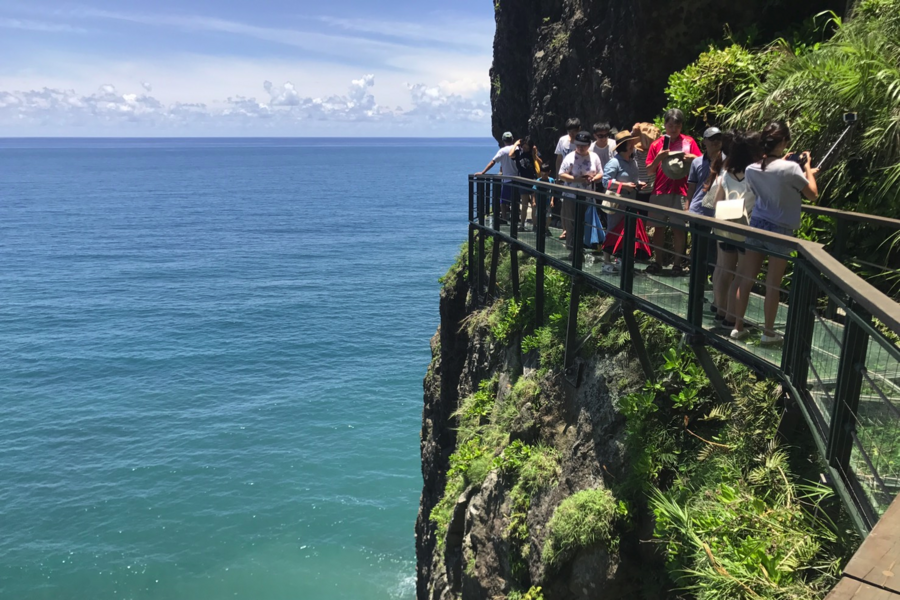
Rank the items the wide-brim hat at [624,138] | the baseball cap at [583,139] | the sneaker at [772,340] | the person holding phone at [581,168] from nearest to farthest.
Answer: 1. the sneaker at [772,340]
2. the wide-brim hat at [624,138]
3. the baseball cap at [583,139]
4. the person holding phone at [581,168]

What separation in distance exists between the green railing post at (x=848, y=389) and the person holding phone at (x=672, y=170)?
14.1 feet

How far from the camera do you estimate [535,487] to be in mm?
8352

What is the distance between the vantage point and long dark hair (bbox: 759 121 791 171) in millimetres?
6074

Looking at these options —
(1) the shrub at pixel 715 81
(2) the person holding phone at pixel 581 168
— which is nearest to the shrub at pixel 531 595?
(2) the person holding phone at pixel 581 168

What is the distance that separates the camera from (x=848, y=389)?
4117mm

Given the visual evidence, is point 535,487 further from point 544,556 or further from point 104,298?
point 104,298

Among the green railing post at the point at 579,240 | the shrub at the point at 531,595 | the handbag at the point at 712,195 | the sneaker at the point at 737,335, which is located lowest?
the shrub at the point at 531,595

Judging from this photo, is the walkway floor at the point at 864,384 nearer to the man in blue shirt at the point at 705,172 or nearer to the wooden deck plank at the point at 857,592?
the man in blue shirt at the point at 705,172

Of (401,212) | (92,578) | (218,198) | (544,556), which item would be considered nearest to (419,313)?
(92,578)

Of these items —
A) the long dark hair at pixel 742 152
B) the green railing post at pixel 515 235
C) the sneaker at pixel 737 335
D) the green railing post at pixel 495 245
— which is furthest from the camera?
the green railing post at pixel 495 245

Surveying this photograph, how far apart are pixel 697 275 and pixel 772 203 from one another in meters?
0.93

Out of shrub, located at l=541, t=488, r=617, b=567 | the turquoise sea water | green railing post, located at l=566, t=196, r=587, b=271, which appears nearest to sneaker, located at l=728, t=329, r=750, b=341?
shrub, located at l=541, t=488, r=617, b=567

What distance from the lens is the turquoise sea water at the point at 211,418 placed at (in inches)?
885

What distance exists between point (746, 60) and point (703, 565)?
31.3 feet
